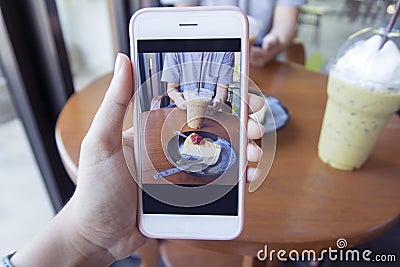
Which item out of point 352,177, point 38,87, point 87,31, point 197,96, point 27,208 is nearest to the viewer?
point 197,96

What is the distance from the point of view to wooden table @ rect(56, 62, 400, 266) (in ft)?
1.28

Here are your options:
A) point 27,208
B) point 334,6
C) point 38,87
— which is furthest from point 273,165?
point 334,6

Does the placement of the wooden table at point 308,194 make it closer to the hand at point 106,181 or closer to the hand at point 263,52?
the hand at point 106,181

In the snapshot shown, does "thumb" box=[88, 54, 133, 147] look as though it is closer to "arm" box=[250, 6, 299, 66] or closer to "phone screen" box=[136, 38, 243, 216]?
"phone screen" box=[136, 38, 243, 216]

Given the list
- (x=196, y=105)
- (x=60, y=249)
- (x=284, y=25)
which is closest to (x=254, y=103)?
(x=196, y=105)

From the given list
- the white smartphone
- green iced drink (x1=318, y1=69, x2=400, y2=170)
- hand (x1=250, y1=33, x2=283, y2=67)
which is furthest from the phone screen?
hand (x1=250, y1=33, x2=283, y2=67)

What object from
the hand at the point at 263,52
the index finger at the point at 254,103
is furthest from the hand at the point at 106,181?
the hand at the point at 263,52

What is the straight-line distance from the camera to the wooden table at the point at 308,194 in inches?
15.3

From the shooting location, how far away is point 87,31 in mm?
1484

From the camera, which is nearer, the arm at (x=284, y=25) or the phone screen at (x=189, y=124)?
the phone screen at (x=189, y=124)

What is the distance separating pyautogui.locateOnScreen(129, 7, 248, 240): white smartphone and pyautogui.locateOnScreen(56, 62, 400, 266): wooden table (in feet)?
0.17

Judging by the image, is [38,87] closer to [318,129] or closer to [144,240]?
[144,240]

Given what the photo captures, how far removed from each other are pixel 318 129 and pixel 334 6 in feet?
7.58

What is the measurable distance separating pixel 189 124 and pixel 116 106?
82mm
